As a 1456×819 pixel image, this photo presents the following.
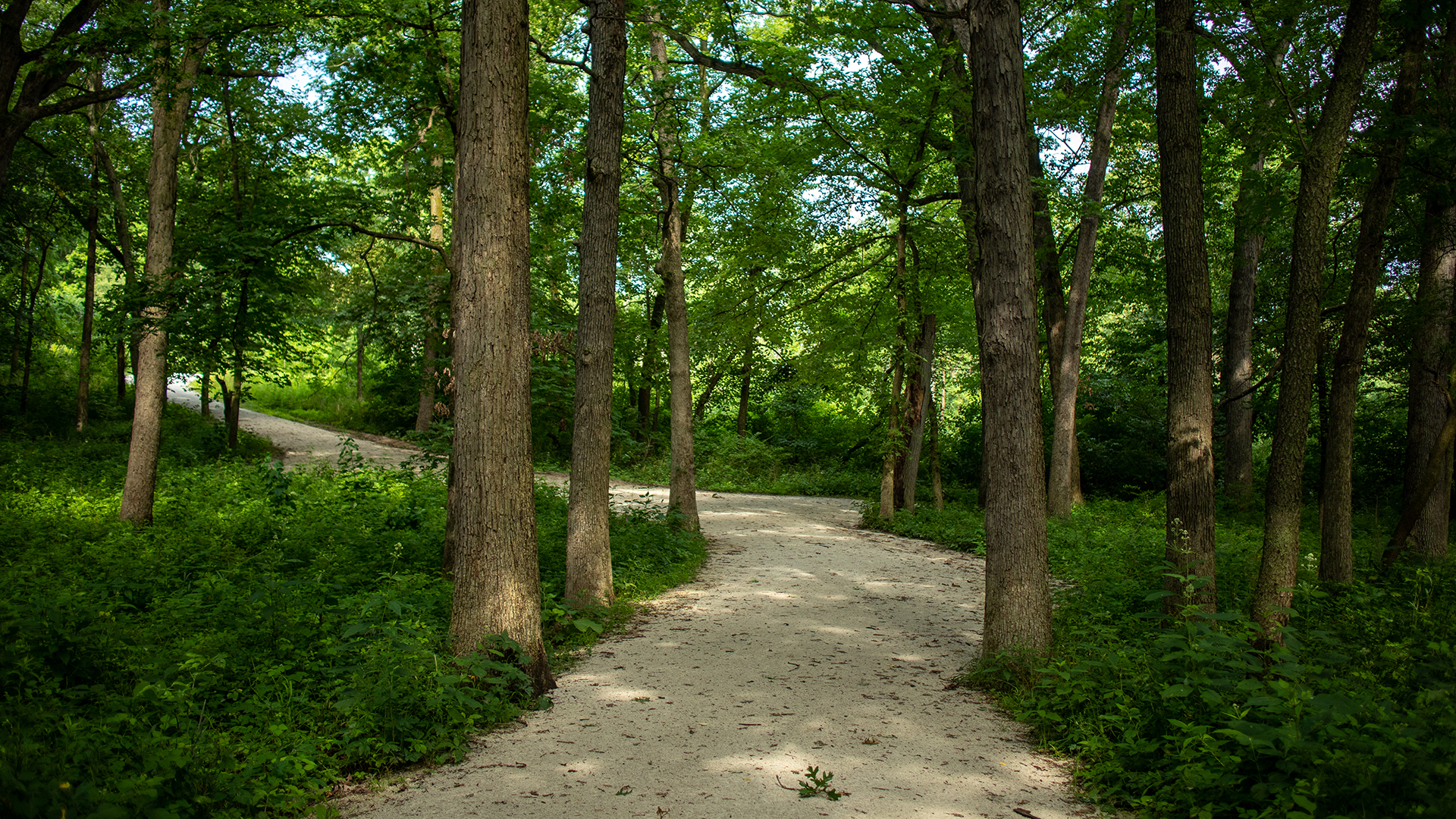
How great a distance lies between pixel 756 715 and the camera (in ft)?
16.6

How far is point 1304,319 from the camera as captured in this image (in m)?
5.80

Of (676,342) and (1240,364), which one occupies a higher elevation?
(1240,364)

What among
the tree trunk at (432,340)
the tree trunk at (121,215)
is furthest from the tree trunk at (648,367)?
the tree trunk at (121,215)

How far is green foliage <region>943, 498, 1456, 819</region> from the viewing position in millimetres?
2979

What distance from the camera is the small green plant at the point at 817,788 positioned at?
381cm

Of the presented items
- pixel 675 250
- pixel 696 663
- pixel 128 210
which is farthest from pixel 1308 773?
pixel 128 210

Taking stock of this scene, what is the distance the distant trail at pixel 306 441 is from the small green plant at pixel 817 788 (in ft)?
53.7

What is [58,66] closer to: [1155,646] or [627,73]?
[627,73]

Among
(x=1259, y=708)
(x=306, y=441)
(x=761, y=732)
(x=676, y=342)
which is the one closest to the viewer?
(x=1259, y=708)

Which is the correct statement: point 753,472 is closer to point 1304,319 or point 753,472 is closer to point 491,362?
point 1304,319

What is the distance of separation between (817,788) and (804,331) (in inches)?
613

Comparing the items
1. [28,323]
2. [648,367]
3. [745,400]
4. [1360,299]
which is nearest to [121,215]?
[28,323]

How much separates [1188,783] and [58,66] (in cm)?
1351

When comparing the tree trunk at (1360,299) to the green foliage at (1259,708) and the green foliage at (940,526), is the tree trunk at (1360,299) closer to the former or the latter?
the green foliage at (1259,708)
